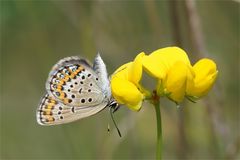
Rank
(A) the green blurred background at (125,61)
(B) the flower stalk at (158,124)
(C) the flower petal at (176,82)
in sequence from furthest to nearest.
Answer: (A) the green blurred background at (125,61) < (C) the flower petal at (176,82) < (B) the flower stalk at (158,124)

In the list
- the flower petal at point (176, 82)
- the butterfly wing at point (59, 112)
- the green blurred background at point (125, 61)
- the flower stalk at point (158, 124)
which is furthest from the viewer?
the green blurred background at point (125, 61)

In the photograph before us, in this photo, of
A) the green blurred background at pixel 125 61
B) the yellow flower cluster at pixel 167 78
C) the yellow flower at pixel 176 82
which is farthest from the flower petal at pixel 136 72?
the green blurred background at pixel 125 61

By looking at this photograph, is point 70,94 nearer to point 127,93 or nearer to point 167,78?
point 127,93

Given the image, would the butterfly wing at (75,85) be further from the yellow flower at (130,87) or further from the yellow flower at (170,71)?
the yellow flower at (170,71)

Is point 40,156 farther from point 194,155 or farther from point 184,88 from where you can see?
point 184,88

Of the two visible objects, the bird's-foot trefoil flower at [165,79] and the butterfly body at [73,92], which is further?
the butterfly body at [73,92]

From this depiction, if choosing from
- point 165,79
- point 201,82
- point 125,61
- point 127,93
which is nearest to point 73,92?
point 127,93

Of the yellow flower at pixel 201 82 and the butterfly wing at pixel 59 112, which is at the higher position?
the yellow flower at pixel 201 82
